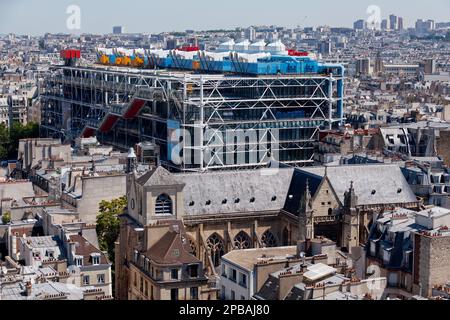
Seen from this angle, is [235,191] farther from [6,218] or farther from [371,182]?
[6,218]

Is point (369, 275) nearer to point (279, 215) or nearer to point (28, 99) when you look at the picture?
point (279, 215)

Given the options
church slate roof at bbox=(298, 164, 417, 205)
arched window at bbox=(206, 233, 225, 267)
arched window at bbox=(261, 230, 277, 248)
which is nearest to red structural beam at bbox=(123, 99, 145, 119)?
church slate roof at bbox=(298, 164, 417, 205)

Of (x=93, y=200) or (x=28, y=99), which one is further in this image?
(x=28, y=99)

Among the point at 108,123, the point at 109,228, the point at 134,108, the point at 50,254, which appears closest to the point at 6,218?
the point at 109,228

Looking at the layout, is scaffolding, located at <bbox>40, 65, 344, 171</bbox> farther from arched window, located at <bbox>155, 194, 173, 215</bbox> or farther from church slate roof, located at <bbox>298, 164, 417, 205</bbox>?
arched window, located at <bbox>155, 194, 173, 215</bbox>

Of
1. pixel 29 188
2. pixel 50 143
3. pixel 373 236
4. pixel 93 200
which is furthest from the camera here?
pixel 50 143

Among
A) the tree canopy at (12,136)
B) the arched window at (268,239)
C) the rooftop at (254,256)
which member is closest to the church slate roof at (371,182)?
the arched window at (268,239)

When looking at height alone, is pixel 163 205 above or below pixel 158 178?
below
